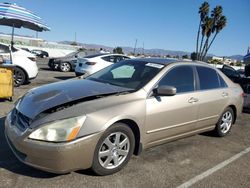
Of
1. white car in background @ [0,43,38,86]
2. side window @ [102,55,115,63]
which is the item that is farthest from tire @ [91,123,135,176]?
side window @ [102,55,115,63]

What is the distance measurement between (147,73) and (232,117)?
8.47 ft

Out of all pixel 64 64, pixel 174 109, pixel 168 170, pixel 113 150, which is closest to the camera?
pixel 113 150

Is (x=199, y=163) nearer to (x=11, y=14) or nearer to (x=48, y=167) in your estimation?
(x=48, y=167)

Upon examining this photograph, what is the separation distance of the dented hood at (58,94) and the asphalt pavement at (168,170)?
2.48 ft

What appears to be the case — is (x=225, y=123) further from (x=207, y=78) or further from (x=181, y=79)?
(x=181, y=79)

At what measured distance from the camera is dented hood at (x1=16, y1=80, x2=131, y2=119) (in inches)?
145

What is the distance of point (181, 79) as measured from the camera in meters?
4.95

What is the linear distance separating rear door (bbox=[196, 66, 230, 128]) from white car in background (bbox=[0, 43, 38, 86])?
658 centimetres

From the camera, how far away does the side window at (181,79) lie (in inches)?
185

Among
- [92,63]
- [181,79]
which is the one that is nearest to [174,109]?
[181,79]

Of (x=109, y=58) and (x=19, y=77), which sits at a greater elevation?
(x=109, y=58)

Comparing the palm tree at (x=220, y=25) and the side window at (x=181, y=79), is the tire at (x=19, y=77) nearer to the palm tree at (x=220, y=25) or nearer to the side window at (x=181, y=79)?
the side window at (x=181, y=79)

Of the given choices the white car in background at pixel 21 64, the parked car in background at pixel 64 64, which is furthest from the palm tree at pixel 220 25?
the white car in background at pixel 21 64

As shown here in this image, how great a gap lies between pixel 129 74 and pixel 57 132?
1.93 meters
